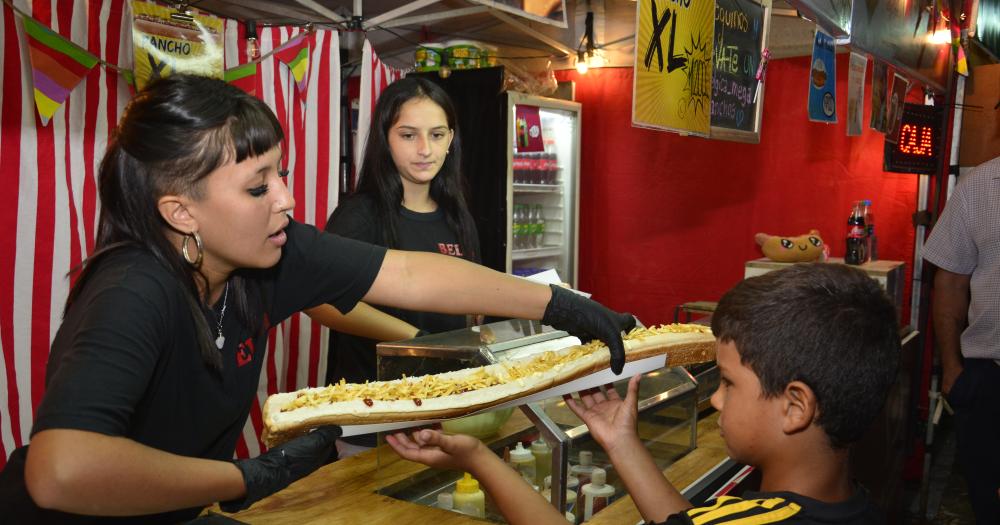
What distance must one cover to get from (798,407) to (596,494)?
31.4 inches

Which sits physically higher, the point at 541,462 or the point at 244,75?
the point at 244,75

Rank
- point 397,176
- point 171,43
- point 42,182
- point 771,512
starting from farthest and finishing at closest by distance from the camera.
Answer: point 171,43 → point 42,182 → point 397,176 → point 771,512

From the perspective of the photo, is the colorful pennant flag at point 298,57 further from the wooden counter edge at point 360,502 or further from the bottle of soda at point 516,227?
the wooden counter edge at point 360,502

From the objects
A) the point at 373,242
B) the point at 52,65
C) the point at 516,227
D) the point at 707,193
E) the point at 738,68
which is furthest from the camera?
the point at 707,193

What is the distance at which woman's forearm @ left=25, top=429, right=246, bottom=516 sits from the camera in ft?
3.73

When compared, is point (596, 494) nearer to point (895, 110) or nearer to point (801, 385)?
point (801, 385)

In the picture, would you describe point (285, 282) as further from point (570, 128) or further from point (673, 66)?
point (570, 128)

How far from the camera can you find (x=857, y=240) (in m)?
4.78

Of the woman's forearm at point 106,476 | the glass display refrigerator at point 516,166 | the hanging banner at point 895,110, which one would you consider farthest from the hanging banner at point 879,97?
the woman's forearm at point 106,476

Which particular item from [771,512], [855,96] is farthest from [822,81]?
[771,512]

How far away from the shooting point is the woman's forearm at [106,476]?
1.14 m

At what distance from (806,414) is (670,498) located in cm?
40

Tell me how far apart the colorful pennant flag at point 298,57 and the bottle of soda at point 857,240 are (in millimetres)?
3461

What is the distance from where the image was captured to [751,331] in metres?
1.46
